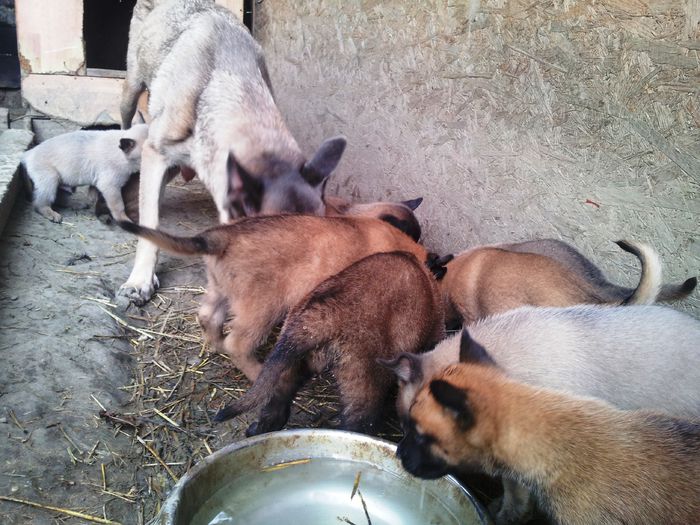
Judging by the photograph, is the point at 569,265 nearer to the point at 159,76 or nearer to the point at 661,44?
the point at 661,44

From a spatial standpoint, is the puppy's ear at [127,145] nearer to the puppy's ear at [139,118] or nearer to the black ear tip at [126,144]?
the black ear tip at [126,144]

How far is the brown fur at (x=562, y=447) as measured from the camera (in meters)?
2.28

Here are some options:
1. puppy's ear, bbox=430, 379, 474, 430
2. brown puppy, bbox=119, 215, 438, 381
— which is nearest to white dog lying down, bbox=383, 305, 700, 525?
puppy's ear, bbox=430, 379, 474, 430

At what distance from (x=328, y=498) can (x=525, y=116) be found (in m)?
2.77

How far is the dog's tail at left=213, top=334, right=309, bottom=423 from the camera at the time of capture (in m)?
2.92

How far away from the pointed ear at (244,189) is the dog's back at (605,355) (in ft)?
4.89

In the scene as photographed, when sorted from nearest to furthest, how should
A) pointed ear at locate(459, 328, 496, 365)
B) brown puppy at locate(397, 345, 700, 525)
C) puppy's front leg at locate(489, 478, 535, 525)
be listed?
brown puppy at locate(397, 345, 700, 525) → pointed ear at locate(459, 328, 496, 365) → puppy's front leg at locate(489, 478, 535, 525)

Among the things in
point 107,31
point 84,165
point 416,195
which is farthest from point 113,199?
point 107,31

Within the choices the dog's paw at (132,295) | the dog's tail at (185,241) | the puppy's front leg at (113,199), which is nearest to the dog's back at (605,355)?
the dog's tail at (185,241)

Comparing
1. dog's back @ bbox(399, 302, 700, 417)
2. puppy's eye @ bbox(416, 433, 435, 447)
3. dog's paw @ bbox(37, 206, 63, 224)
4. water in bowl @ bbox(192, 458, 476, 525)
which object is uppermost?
dog's back @ bbox(399, 302, 700, 417)

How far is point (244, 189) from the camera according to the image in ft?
13.2

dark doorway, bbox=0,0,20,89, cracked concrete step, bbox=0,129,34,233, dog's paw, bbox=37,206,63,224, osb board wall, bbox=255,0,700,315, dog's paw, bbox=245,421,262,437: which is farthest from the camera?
dark doorway, bbox=0,0,20,89

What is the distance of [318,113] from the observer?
6504 mm

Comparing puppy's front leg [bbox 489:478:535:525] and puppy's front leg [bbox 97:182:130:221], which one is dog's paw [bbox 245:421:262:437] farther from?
puppy's front leg [bbox 97:182:130:221]
